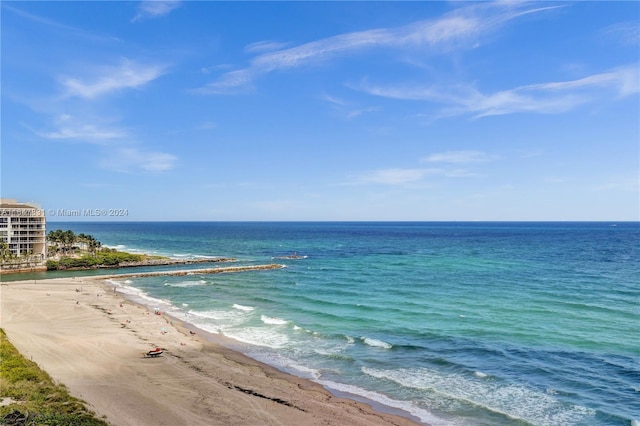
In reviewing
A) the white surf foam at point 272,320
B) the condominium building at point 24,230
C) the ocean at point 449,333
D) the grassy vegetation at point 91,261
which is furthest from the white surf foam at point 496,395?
the condominium building at point 24,230

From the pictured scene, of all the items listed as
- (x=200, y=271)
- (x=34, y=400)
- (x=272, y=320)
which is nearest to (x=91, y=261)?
(x=200, y=271)

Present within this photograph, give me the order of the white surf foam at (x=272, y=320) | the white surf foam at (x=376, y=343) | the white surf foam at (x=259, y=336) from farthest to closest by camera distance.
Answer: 1. the white surf foam at (x=272, y=320)
2. the white surf foam at (x=259, y=336)
3. the white surf foam at (x=376, y=343)

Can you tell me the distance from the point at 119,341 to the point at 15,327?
12850 millimetres

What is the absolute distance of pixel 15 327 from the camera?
138ft

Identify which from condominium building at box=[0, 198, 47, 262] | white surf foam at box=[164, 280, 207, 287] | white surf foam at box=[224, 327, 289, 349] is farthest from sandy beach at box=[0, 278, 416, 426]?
condominium building at box=[0, 198, 47, 262]

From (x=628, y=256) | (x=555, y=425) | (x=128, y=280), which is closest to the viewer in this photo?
(x=555, y=425)

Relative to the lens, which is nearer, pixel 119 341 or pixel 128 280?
pixel 119 341

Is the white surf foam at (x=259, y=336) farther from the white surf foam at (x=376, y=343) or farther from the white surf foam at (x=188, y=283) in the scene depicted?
the white surf foam at (x=188, y=283)

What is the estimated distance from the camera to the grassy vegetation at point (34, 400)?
19125mm

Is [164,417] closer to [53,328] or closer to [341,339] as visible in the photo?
[341,339]

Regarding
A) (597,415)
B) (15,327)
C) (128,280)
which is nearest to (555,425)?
(597,415)

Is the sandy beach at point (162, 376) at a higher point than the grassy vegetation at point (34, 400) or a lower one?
lower

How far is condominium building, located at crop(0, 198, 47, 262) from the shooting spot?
99.4 meters

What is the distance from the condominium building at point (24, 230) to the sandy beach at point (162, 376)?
205 feet
